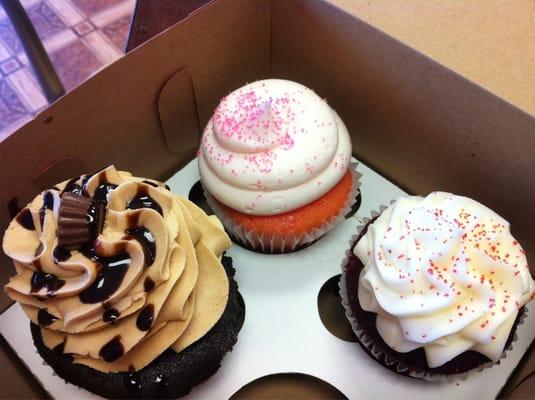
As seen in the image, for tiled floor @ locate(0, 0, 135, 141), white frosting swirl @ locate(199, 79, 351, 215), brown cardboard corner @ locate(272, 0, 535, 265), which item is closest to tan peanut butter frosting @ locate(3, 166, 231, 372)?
white frosting swirl @ locate(199, 79, 351, 215)

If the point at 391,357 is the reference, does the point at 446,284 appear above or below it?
above

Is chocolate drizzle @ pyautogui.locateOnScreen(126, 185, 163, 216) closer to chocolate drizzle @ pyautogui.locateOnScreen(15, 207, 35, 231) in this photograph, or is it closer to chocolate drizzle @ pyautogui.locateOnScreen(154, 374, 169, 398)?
chocolate drizzle @ pyautogui.locateOnScreen(15, 207, 35, 231)

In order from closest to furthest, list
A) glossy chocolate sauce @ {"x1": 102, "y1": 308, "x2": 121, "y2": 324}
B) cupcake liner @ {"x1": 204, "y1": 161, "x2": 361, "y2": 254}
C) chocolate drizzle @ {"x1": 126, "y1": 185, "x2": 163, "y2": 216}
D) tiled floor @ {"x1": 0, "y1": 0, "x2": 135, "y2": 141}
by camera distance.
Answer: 1. glossy chocolate sauce @ {"x1": 102, "y1": 308, "x2": 121, "y2": 324}
2. chocolate drizzle @ {"x1": 126, "y1": 185, "x2": 163, "y2": 216}
3. cupcake liner @ {"x1": 204, "y1": 161, "x2": 361, "y2": 254}
4. tiled floor @ {"x1": 0, "y1": 0, "x2": 135, "y2": 141}

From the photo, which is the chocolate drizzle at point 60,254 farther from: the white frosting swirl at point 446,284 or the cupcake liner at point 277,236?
the white frosting swirl at point 446,284

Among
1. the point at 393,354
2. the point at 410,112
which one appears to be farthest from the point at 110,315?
the point at 410,112

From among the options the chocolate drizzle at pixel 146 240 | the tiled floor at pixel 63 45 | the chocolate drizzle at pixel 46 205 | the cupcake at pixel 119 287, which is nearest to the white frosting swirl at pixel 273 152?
the cupcake at pixel 119 287

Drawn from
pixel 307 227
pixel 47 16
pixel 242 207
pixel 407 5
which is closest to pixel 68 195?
pixel 242 207

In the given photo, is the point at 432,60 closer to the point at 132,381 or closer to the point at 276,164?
the point at 276,164
